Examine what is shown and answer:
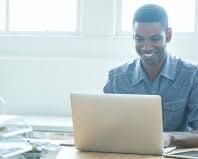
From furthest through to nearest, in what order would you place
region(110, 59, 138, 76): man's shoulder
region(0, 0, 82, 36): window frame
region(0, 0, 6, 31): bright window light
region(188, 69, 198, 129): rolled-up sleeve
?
region(0, 0, 6, 31): bright window light, region(0, 0, 82, 36): window frame, region(110, 59, 138, 76): man's shoulder, region(188, 69, 198, 129): rolled-up sleeve

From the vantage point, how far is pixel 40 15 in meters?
3.95

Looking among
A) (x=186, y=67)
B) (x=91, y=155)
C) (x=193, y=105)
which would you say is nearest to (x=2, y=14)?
(x=186, y=67)

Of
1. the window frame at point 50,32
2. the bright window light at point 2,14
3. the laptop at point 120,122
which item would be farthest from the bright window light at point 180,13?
the laptop at point 120,122

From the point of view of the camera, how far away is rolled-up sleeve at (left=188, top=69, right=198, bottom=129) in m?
2.34

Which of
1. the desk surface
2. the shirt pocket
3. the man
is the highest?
the man

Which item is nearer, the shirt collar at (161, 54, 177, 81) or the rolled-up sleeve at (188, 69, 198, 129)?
the rolled-up sleeve at (188, 69, 198, 129)

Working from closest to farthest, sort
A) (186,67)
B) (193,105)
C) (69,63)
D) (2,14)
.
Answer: (193,105) < (186,67) < (69,63) < (2,14)

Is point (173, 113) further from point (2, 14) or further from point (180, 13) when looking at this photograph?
point (2, 14)

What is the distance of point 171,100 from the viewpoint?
7.91 ft

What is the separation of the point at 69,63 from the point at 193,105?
1.51 meters

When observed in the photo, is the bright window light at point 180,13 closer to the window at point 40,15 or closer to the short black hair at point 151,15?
the window at point 40,15

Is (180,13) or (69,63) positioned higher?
(180,13)

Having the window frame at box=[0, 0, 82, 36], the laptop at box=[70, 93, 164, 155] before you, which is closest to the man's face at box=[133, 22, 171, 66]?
the laptop at box=[70, 93, 164, 155]

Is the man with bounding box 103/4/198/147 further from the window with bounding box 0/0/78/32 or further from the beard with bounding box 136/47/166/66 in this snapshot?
the window with bounding box 0/0/78/32
